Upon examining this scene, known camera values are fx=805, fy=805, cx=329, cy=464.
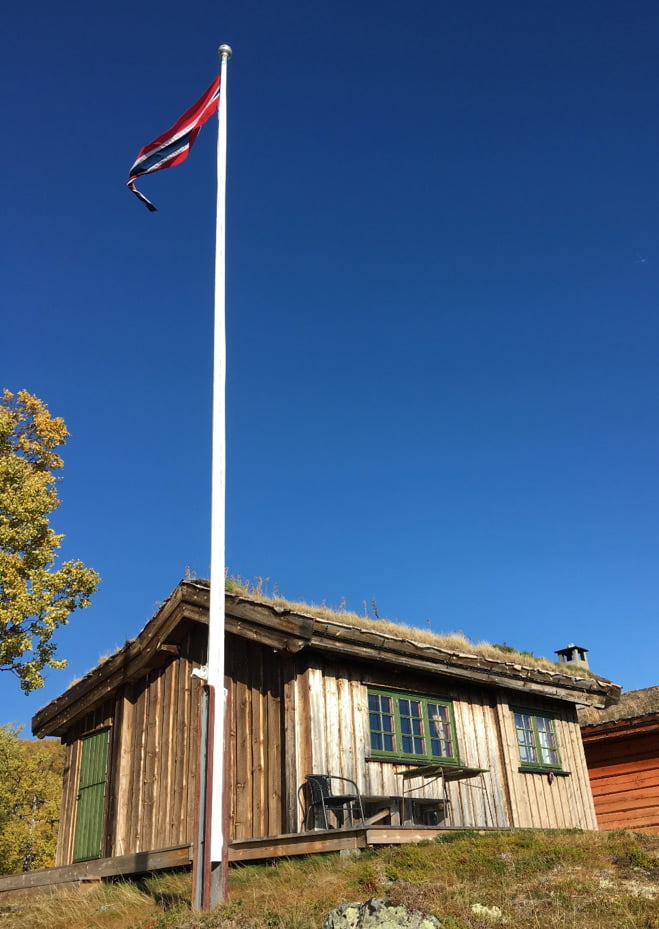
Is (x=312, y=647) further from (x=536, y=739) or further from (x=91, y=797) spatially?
(x=91, y=797)

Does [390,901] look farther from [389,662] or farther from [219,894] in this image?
[389,662]

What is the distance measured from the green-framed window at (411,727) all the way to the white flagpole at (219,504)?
3723 mm

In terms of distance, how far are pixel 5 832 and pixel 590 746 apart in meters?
26.8

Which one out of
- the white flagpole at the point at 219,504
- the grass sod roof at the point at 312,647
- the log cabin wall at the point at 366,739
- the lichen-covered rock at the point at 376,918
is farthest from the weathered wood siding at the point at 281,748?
the lichen-covered rock at the point at 376,918

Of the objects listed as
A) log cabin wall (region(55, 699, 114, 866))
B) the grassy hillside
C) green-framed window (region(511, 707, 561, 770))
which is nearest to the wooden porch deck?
the grassy hillside

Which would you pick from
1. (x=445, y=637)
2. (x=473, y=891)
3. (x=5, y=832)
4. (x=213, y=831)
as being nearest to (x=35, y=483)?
(x=445, y=637)

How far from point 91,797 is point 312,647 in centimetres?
707

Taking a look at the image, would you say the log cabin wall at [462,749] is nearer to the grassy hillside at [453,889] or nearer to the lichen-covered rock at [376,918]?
the grassy hillside at [453,889]

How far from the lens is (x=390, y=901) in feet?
21.1

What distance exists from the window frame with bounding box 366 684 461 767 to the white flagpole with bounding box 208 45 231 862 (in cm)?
371

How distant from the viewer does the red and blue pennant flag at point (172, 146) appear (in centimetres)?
1141

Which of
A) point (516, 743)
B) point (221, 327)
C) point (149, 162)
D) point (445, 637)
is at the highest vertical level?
point (149, 162)

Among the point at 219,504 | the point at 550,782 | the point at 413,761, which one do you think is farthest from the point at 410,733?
the point at 219,504

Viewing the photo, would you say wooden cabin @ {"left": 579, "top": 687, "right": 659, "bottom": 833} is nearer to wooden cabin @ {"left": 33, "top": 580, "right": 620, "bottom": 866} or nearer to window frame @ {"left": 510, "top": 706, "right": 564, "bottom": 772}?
wooden cabin @ {"left": 33, "top": 580, "right": 620, "bottom": 866}
